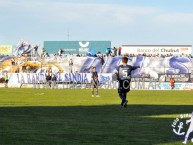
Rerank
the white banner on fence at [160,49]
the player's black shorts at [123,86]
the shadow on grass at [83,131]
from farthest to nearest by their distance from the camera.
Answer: the white banner on fence at [160,49]
the player's black shorts at [123,86]
the shadow on grass at [83,131]

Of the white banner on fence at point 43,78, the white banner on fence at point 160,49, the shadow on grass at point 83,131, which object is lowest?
the shadow on grass at point 83,131

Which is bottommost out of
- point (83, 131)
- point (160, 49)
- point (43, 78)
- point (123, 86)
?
point (83, 131)

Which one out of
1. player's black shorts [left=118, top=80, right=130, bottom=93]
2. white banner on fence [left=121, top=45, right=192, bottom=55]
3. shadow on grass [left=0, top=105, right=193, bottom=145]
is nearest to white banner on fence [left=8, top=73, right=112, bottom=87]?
white banner on fence [left=121, top=45, right=192, bottom=55]

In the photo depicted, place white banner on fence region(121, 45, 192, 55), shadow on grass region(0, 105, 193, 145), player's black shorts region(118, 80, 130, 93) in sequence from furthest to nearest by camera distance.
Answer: white banner on fence region(121, 45, 192, 55) < player's black shorts region(118, 80, 130, 93) < shadow on grass region(0, 105, 193, 145)

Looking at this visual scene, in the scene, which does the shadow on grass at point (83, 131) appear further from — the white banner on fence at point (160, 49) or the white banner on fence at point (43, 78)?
the white banner on fence at point (160, 49)

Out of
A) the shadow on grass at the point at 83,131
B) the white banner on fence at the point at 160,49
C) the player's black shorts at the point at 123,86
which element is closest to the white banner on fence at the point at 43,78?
the white banner on fence at the point at 160,49

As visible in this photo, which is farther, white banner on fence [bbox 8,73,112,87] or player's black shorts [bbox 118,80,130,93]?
white banner on fence [bbox 8,73,112,87]

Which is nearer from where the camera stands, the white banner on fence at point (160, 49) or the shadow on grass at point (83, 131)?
the shadow on grass at point (83, 131)

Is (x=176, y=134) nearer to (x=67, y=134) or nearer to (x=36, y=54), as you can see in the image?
(x=67, y=134)

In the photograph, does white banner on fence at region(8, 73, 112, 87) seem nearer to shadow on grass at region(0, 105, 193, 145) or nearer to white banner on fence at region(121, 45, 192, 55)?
white banner on fence at region(121, 45, 192, 55)

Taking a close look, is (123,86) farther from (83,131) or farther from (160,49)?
(160,49)

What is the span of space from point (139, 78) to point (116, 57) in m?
9.10

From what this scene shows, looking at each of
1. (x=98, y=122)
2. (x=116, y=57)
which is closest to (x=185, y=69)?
(x=116, y=57)

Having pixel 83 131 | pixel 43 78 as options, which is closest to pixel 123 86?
pixel 83 131
